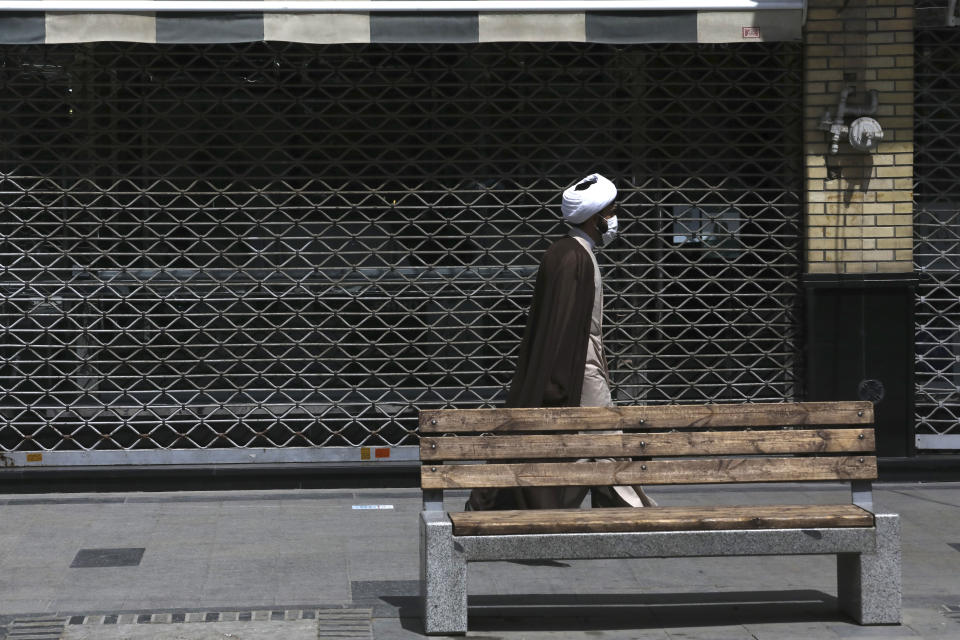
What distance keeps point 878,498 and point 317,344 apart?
3.65 meters

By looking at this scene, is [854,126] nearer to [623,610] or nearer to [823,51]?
[823,51]

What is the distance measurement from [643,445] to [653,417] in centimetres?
14

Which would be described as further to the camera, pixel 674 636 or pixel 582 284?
pixel 582 284

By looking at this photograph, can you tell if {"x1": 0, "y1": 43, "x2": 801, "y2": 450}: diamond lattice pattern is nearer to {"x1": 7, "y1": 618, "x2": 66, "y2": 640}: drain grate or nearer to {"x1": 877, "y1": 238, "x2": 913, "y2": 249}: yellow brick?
{"x1": 877, "y1": 238, "x2": 913, "y2": 249}: yellow brick

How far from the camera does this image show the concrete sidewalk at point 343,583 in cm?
560

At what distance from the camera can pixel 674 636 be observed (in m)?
5.51

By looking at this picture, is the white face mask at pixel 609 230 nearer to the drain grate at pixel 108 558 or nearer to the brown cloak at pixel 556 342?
the brown cloak at pixel 556 342

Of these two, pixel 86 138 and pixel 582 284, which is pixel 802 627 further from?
pixel 86 138

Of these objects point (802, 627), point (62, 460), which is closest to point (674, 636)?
point (802, 627)

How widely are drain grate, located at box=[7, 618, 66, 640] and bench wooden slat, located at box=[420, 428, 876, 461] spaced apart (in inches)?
63.8

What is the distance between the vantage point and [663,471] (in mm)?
5594

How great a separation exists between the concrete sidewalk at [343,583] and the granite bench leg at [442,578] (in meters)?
0.16

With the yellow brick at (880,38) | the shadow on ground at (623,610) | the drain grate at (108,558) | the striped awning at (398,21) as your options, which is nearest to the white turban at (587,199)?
the shadow on ground at (623,610)

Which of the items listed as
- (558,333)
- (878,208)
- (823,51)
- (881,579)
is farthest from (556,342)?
(823,51)
